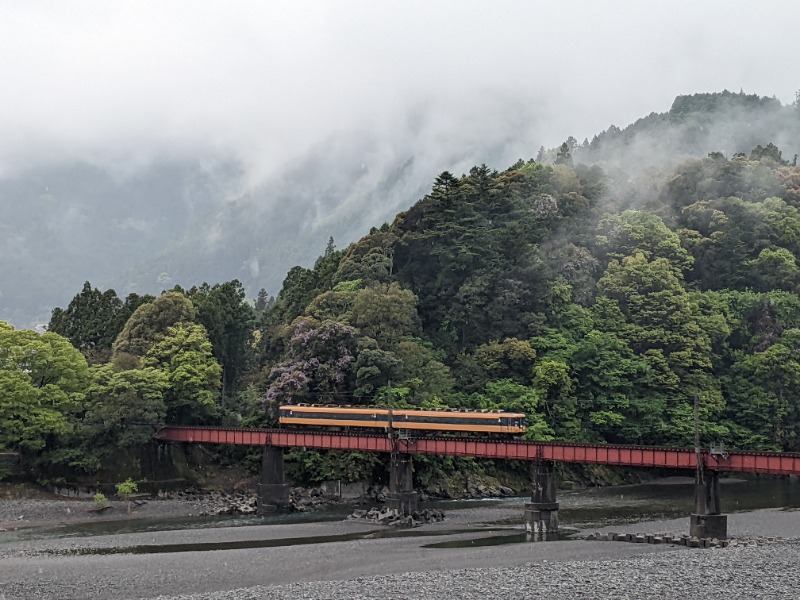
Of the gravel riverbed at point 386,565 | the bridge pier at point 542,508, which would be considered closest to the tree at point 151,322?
the gravel riverbed at point 386,565

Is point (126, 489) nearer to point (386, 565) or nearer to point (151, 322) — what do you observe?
point (151, 322)

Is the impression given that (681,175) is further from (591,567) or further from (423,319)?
(591,567)

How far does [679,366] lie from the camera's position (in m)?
104

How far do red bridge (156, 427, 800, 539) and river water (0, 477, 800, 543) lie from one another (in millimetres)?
3223

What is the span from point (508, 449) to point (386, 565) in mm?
21325

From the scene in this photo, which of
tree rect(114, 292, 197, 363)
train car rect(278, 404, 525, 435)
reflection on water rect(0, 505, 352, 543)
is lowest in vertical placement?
reflection on water rect(0, 505, 352, 543)

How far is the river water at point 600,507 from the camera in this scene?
64.8m

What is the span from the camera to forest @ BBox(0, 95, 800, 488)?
277 feet

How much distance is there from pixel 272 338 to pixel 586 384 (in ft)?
110

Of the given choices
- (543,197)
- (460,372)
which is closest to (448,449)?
(460,372)

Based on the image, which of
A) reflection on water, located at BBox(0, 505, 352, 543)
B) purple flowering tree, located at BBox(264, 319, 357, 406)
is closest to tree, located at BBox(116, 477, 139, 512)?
reflection on water, located at BBox(0, 505, 352, 543)

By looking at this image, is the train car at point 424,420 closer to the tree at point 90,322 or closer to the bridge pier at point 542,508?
the bridge pier at point 542,508

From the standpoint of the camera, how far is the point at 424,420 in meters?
75.7

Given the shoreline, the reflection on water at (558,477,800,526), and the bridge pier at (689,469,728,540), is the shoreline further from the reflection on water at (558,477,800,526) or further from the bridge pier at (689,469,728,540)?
the reflection on water at (558,477,800,526)
